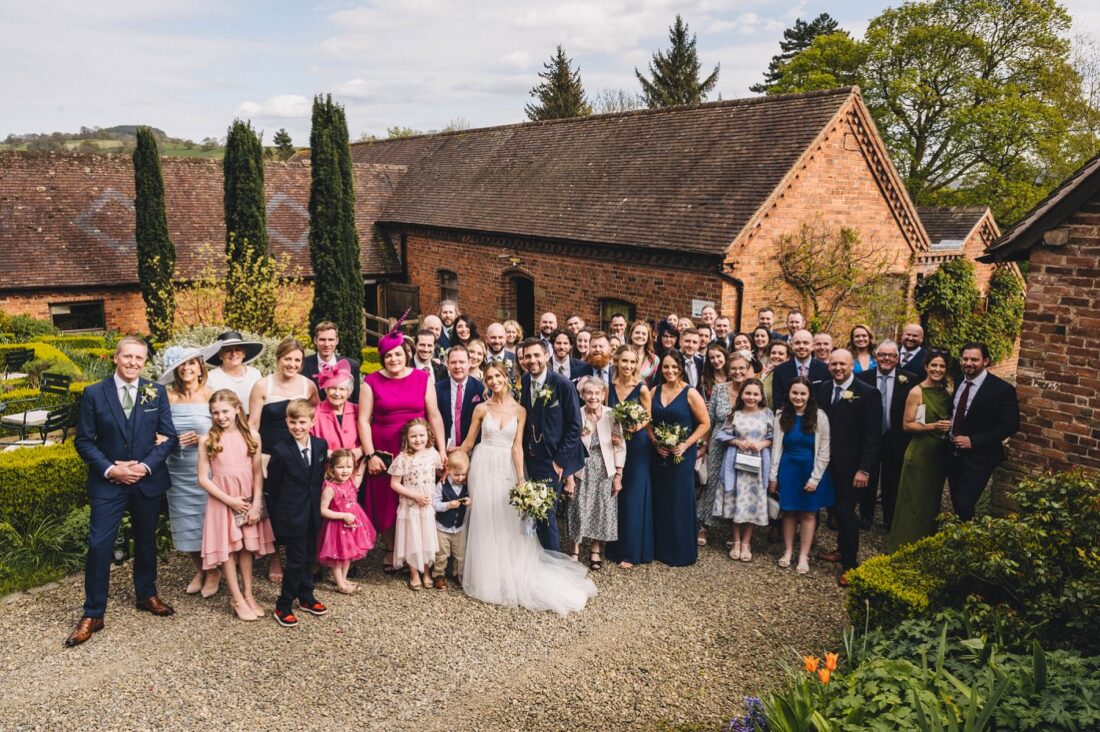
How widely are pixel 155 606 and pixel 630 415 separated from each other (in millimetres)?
4406

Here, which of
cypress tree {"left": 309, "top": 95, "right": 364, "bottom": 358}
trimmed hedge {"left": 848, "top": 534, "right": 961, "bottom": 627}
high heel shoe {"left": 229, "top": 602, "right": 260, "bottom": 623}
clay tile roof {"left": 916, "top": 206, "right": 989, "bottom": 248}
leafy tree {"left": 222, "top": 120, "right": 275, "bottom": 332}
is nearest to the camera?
trimmed hedge {"left": 848, "top": 534, "right": 961, "bottom": 627}

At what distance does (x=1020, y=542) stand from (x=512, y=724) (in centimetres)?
353

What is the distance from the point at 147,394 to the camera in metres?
5.84

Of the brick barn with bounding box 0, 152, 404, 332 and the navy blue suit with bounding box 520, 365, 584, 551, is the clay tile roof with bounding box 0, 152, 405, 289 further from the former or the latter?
the navy blue suit with bounding box 520, 365, 584, 551

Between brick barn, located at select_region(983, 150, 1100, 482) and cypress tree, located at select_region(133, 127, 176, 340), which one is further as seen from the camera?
cypress tree, located at select_region(133, 127, 176, 340)

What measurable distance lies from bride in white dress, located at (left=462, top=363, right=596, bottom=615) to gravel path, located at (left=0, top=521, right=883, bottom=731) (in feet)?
0.66

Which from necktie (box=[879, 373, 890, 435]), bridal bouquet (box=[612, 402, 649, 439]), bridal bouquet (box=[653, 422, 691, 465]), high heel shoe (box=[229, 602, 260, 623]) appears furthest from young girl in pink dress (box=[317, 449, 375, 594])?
necktie (box=[879, 373, 890, 435])

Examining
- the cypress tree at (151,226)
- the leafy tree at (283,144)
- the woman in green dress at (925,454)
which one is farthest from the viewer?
the leafy tree at (283,144)

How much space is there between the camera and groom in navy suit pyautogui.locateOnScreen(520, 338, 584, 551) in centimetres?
661

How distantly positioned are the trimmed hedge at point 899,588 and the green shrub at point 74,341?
17057 mm

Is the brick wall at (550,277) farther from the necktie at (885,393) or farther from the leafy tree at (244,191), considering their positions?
the necktie at (885,393)

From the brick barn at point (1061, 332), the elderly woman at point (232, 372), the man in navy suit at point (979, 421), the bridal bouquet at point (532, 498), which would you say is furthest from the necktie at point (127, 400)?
the brick barn at point (1061, 332)

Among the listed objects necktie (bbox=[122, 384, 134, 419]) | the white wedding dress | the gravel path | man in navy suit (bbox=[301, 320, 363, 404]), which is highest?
man in navy suit (bbox=[301, 320, 363, 404])

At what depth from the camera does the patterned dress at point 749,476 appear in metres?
7.28
